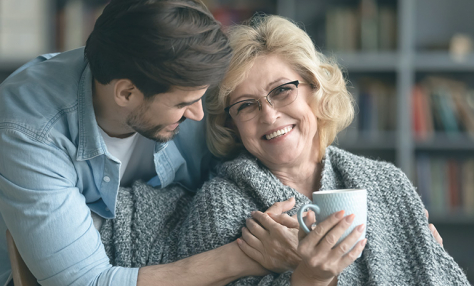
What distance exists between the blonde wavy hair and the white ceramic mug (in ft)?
1.54

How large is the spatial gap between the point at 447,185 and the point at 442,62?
2.75 feet

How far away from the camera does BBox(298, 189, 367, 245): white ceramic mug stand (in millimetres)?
1014

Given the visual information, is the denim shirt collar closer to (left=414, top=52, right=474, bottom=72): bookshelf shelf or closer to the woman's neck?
the woman's neck

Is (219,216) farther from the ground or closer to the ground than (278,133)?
closer to the ground

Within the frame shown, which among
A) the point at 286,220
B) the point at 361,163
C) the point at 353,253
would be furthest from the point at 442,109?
the point at 353,253

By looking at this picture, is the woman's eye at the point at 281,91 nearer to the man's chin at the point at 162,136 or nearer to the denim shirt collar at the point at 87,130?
the man's chin at the point at 162,136

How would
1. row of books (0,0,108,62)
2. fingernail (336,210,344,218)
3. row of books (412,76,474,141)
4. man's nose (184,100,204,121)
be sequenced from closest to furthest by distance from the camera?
fingernail (336,210,344,218) → man's nose (184,100,204,121) → row of books (412,76,474,141) → row of books (0,0,108,62)

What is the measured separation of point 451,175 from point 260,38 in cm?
232

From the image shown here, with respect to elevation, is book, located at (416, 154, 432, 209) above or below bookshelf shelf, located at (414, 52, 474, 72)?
below

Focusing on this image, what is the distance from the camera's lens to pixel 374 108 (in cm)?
329

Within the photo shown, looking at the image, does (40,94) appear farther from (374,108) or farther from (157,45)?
(374,108)

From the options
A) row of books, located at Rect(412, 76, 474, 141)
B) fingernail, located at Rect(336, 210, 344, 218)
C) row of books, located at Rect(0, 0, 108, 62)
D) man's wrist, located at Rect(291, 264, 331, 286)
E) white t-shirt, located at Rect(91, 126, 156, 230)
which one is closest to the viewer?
fingernail, located at Rect(336, 210, 344, 218)

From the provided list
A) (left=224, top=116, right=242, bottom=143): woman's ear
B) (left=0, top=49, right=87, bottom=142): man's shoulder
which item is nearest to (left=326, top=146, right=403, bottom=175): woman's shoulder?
(left=224, top=116, right=242, bottom=143): woman's ear

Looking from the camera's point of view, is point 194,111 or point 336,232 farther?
point 194,111
